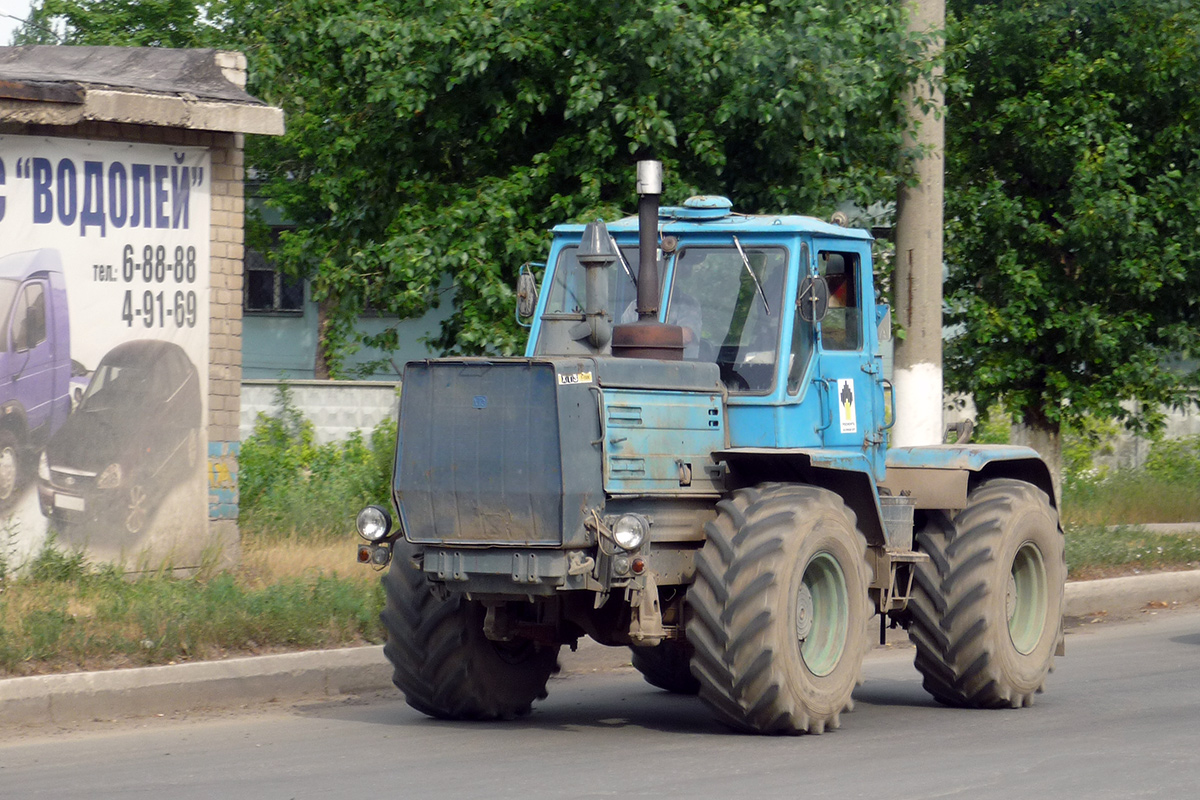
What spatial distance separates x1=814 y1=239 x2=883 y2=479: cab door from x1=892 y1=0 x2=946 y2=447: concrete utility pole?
3912 mm

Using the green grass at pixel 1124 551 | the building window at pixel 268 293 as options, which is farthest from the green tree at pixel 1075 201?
the building window at pixel 268 293

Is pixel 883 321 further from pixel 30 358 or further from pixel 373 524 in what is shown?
pixel 30 358

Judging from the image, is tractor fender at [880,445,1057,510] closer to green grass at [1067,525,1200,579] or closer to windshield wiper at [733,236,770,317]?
windshield wiper at [733,236,770,317]

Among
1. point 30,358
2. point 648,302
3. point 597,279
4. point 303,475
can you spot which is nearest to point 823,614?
point 648,302

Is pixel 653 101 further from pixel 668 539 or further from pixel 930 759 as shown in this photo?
pixel 930 759

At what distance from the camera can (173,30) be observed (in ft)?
88.4

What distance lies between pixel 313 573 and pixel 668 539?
4594 mm

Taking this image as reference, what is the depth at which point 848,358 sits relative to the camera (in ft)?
28.6

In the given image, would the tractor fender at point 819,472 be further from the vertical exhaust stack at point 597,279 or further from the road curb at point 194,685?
the road curb at point 194,685

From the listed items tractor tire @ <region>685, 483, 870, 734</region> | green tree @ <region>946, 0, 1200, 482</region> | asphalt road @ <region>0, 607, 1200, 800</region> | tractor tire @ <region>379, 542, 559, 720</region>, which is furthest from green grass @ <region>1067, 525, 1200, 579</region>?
tractor tire @ <region>379, 542, 559, 720</region>

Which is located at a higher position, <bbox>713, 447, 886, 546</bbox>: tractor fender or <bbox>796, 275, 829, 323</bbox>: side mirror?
<bbox>796, 275, 829, 323</bbox>: side mirror

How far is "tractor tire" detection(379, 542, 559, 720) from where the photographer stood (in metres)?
8.23

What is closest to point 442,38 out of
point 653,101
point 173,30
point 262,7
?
point 653,101

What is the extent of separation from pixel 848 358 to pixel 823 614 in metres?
1.45
